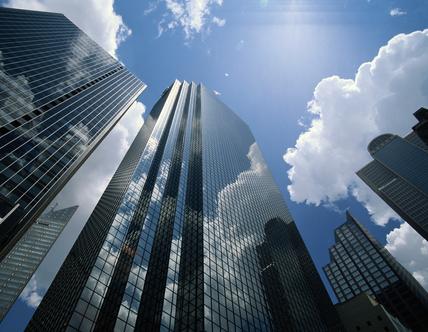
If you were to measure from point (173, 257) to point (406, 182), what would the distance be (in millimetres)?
173673

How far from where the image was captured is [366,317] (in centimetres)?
7544

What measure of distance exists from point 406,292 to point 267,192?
8204 cm

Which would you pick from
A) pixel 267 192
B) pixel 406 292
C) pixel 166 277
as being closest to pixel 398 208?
pixel 406 292

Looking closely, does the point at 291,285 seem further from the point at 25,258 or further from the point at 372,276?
the point at 25,258

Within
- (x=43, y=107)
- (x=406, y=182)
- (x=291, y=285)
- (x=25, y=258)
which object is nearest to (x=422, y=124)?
(x=291, y=285)

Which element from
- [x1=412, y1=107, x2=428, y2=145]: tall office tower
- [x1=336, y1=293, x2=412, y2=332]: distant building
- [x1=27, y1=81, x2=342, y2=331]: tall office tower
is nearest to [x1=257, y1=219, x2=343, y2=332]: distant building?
[x1=27, y1=81, x2=342, y2=331]: tall office tower

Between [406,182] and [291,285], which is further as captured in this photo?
[406,182]

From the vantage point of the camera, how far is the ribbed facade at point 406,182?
510 ft

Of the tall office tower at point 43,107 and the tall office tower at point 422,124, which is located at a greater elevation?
the tall office tower at point 43,107

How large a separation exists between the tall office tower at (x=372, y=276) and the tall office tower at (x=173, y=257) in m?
66.6

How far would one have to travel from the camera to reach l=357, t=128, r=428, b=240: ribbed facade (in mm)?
155375

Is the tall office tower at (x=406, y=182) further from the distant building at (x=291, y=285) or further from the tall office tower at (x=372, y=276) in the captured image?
the distant building at (x=291, y=285)

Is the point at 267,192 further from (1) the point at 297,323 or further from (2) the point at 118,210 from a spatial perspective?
(2) the point at 118,210

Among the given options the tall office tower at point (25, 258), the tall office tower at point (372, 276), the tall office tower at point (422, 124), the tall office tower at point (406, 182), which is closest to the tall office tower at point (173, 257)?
the tall office tower at point (422, 124)
